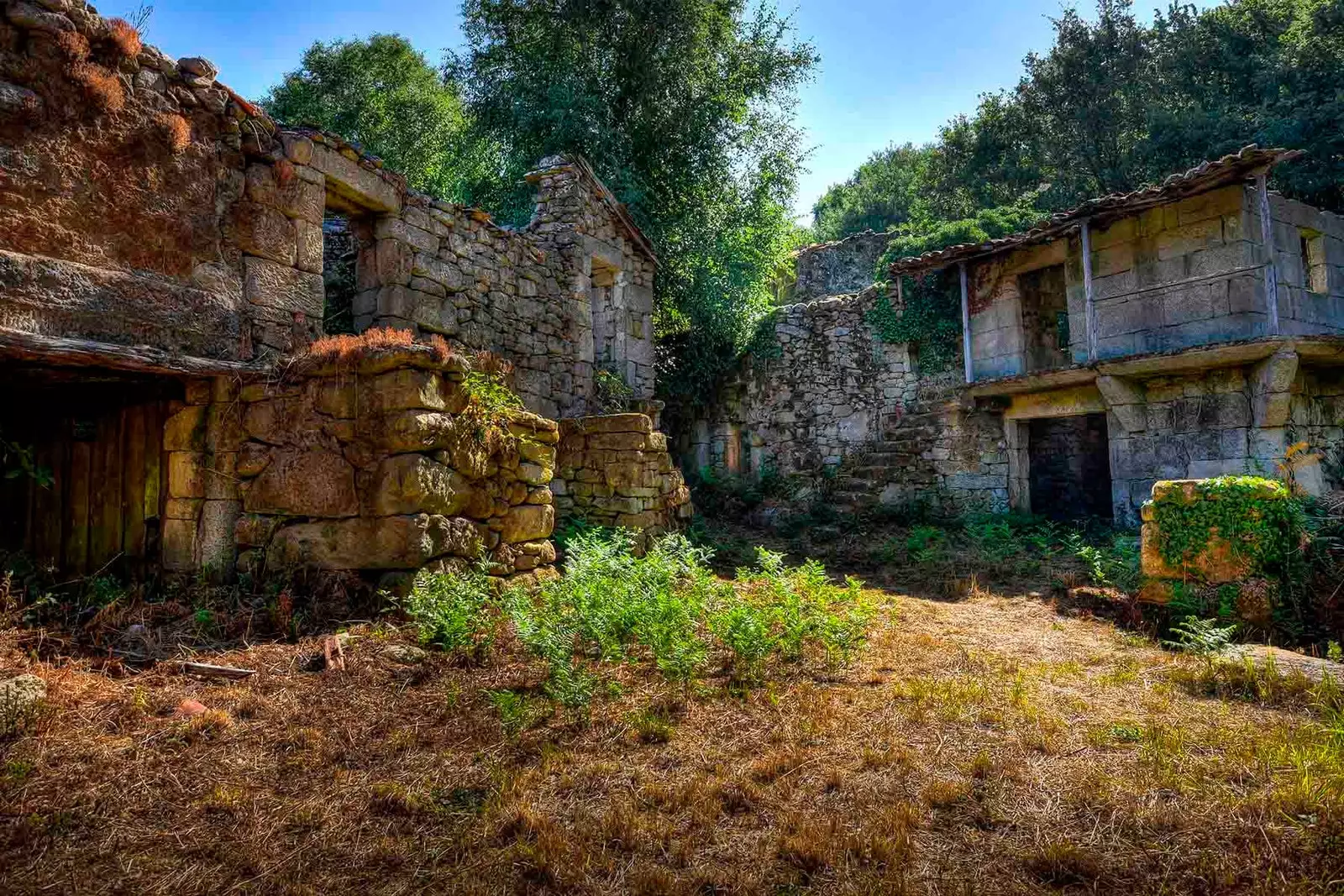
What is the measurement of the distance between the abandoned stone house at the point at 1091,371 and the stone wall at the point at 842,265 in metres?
5.93

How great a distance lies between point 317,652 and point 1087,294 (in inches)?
422

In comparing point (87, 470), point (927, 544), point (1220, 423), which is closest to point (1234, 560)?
point (927, 544)

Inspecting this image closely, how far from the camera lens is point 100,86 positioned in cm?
430

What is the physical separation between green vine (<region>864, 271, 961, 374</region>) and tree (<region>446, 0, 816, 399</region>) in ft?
8.71

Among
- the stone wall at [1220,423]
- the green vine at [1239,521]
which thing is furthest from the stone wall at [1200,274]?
the green vine at [1239,521]

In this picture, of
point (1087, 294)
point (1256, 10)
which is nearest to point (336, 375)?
point (1087, 294)

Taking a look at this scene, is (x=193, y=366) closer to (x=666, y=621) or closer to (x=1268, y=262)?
(x=666, y=621)

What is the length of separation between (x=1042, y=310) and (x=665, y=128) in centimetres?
756

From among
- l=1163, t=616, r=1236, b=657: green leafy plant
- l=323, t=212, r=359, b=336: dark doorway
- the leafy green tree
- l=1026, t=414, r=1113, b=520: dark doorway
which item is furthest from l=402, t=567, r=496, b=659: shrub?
the leafy green tree

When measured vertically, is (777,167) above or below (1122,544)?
above

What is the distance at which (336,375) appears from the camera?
183 inches

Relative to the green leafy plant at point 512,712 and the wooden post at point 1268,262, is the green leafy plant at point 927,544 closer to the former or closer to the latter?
the wooden post at point 1268,262

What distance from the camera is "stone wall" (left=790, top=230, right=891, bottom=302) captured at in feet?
62.3

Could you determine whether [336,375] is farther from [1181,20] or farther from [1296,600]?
[1181,20]
